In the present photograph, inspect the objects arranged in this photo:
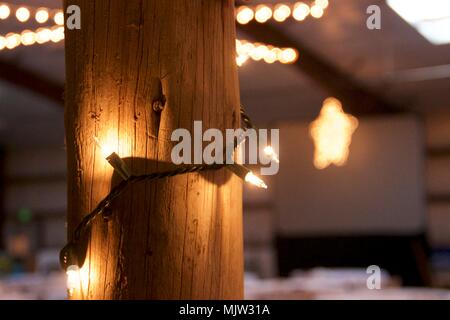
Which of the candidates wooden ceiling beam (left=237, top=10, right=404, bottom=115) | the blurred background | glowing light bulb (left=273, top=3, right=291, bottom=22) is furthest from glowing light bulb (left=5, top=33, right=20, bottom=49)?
the blurred background

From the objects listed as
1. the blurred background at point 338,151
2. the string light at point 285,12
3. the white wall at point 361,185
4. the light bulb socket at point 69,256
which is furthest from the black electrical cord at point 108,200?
the white wall at point 361,185

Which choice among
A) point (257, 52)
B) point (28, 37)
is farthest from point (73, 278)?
point (257, 52)

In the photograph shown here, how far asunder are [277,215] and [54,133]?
14.2 ft

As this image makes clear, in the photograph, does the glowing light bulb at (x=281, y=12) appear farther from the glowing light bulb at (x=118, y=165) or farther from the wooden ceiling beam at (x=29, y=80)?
the wooden ceiling beam at (x=29, y=80)

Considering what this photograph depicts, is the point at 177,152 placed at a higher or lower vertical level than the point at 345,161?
lower

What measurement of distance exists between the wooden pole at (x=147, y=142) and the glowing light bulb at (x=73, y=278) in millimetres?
14

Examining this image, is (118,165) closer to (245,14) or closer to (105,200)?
(105,200)

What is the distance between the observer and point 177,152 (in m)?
1.12

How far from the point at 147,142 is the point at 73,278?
0.26 meters

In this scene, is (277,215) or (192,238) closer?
(192,238)

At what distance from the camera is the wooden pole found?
1.12 metres
